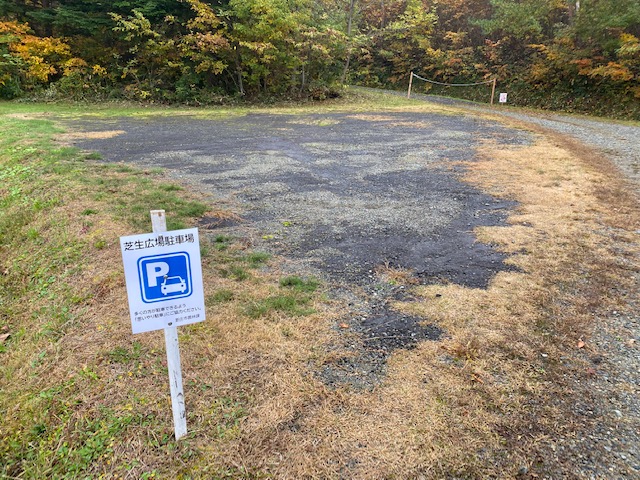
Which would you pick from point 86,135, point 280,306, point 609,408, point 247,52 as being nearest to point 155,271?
point 280,306

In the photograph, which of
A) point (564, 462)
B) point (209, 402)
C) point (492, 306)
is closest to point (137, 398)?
point (209, 402)

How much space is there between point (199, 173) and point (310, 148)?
285 centimetres

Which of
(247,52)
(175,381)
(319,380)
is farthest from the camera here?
(247,52)

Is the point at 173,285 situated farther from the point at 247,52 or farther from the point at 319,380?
the point at 247,52

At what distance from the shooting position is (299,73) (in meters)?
17.8

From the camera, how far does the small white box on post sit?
1655 millimetres

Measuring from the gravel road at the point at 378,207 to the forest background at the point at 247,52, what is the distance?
4598 millimetres

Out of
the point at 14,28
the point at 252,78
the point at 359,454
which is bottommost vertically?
the point at 359,454

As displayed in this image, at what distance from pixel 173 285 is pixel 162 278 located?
6 cm

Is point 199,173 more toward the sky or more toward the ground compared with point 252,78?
more toward the ground

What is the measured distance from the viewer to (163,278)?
5.66ft

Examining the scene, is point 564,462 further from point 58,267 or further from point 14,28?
point 14,28

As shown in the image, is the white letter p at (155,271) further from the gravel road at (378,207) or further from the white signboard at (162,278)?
the gravel road at (378,207)

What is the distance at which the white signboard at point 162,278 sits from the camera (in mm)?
1654
